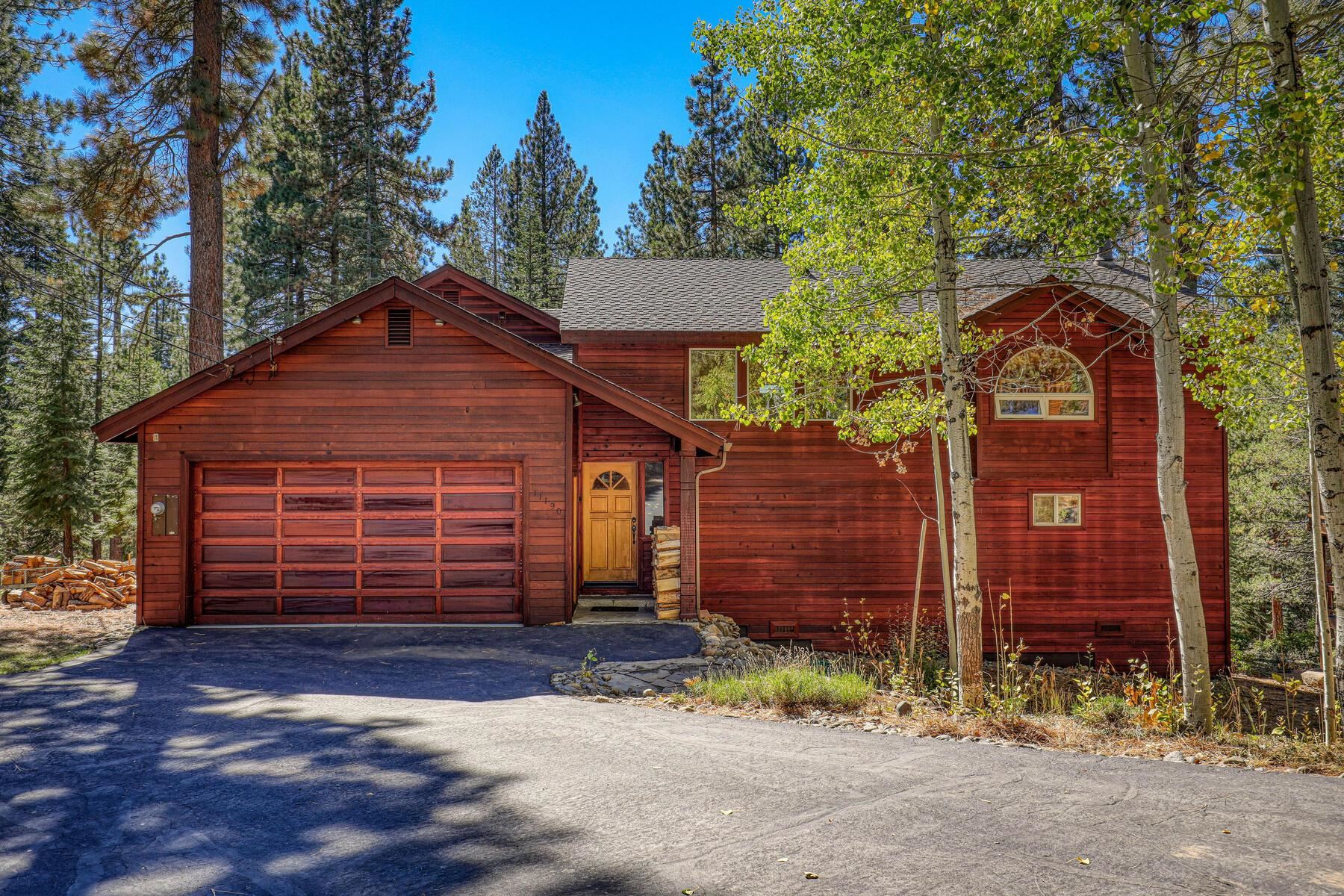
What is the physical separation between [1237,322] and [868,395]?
18.1ft

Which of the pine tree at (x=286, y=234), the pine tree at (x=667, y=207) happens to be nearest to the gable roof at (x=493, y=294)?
the pine tree at (x=286, y=234)

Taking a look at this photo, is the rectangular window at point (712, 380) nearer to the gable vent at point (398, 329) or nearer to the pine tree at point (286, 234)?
the gable vent at point (398, 329)

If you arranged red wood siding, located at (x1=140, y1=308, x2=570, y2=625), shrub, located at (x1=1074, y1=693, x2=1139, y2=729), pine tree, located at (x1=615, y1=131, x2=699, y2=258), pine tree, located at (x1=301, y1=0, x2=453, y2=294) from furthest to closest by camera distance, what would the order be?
pine tree, located at (x1=615, y1=131, x2=699, y2=258) → pine tree, located at (x1=301, y1=0, x2=453, y2=294) → red wood siding, located at (x1=140, y1=308, x2=570, y2=625) → shrub, located at (x1=1074, y1=693, x2=1139, y2=729)

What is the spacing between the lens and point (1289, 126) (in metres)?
4.69

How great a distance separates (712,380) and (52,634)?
966cm

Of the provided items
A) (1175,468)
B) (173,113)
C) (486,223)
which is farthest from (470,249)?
(1175,468)

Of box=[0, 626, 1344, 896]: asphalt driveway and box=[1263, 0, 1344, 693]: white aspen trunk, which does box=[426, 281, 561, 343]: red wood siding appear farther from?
box=[1263, 0, 1344, 693]: white aspen trunk

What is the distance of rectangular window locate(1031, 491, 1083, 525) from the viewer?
40.8 ft

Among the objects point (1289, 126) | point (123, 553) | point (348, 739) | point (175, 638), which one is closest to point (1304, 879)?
point (1289, 126)

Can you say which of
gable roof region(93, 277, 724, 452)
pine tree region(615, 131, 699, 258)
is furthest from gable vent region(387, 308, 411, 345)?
pine tree region(615, 131, 699, 258)

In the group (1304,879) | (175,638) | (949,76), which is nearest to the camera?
(1304,879)

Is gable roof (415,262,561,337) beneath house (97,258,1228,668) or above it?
above

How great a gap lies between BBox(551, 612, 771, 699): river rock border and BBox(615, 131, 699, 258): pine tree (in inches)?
724

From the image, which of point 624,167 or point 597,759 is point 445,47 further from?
point 597,759
